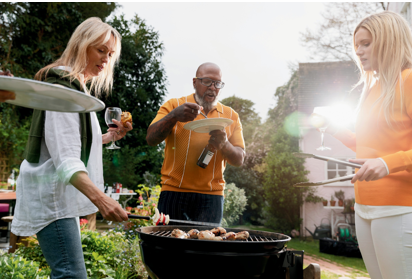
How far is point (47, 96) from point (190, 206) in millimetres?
1508

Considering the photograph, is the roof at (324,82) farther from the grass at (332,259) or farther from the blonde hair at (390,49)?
the blonde hair at (390,49)

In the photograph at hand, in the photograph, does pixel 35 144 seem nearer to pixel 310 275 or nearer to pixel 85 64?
pixel 85 64

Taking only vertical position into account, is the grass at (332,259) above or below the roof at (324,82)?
below

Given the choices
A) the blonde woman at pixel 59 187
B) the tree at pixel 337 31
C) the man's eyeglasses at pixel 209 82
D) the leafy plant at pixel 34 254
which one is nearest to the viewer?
the blonde woman at pixel 59 187

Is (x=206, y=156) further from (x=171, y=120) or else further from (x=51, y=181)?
(x=51, y=181)

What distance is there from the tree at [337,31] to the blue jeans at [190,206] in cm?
1010

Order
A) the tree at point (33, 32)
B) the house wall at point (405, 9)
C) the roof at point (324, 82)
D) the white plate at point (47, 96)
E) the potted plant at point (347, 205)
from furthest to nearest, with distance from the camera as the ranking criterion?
the roof at point (324, 82), the potted plant at point (347, 205), the tree at point (33, 32), the house wall at point (405, 9), the white plate at point (47, 96)

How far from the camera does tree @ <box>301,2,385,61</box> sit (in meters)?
10.7

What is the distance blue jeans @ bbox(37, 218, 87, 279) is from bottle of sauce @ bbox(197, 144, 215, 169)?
999 millimetres

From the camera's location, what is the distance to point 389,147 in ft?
4.68

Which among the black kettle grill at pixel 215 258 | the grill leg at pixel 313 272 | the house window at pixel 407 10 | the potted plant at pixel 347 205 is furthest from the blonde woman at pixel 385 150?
the potted plant at pixel 347 205

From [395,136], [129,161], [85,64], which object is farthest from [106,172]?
[395,136]

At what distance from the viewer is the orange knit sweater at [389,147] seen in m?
1.32

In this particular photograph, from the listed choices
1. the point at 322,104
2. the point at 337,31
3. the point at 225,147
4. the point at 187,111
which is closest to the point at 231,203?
the point at 322,104
